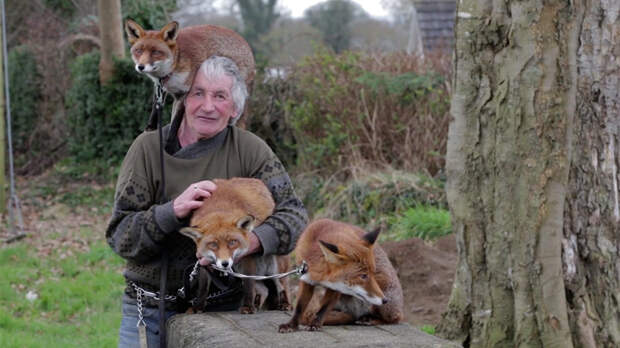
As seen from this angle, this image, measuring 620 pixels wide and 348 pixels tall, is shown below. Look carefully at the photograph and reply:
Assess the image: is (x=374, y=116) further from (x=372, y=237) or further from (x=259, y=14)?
(x=259, y=14)

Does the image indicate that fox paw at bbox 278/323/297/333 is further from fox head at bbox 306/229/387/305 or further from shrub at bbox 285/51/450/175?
shrub at bbox 285/51/450/175

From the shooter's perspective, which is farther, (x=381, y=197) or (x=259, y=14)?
(x=259, y=14)

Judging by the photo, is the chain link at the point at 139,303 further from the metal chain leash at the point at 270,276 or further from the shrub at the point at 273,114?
the shrub at the point at 273,114

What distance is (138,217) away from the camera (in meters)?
3.63

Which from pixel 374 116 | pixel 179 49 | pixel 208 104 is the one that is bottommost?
pixel 374 116

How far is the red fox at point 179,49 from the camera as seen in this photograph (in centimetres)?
487

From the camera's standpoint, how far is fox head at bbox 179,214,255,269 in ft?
11.3

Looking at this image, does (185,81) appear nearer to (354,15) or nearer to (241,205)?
(241,205)

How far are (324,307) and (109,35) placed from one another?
1261cm

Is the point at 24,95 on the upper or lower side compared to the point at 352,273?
upper

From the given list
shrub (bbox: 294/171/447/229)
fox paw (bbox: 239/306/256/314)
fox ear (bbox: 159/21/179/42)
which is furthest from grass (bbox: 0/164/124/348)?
fox paw (bbox: 239/306/256/314)

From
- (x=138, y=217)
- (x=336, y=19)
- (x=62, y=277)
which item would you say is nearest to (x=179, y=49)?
(x=138, y=217)

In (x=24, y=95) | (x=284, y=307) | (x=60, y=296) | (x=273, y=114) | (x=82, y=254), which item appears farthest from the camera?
(x=24, y=95)

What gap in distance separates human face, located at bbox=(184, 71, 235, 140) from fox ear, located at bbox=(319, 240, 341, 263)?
3.00 feet
